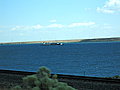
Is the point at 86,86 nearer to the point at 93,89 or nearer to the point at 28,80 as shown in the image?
the point at 93,89

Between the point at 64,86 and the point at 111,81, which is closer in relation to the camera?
the point at 64,86

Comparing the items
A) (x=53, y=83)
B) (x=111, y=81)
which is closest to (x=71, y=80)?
(x=111, y=81)

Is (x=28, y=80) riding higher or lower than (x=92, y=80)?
higher

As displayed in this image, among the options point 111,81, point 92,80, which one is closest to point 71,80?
point 92,80

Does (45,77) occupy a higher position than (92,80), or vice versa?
(45,77)

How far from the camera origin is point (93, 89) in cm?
1778

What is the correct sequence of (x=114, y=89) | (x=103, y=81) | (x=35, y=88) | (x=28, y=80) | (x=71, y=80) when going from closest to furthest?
(x=35, y=88) < (x=28, y=80) < (x=114, y=89) < (x=103, y=81) < (x=71, y=80)

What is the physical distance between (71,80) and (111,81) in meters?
3.41

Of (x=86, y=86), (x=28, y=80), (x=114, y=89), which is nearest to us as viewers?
(x=28, y=80)

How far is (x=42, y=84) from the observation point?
9.65 meters

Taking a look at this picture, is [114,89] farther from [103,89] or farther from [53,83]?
[53,83]

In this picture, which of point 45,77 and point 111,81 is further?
point 111,81

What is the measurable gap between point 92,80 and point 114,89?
3.15m

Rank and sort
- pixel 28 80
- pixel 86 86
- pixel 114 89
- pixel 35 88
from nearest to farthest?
pixel 35 88
pixel 28 80
pixel 114 89
pixel 86 86
